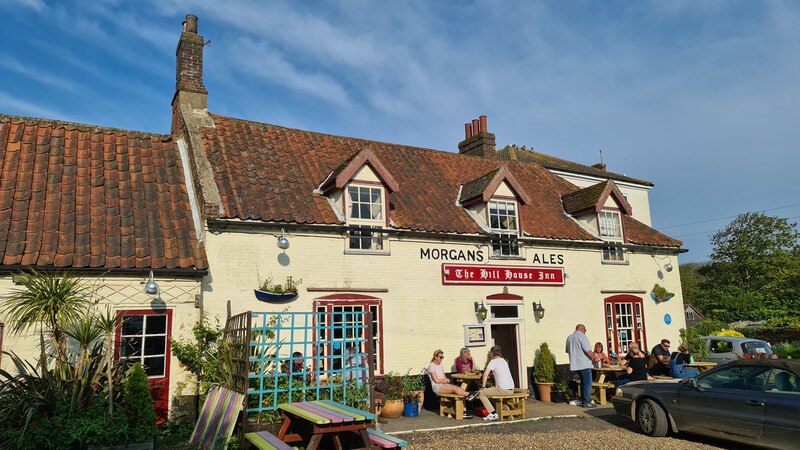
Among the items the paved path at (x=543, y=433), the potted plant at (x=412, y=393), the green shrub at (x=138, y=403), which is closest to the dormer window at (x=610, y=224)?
the paved path at (x=543, y=433)

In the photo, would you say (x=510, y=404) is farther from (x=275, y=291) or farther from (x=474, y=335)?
(x=275, y=291)

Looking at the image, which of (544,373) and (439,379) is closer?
(439,379)

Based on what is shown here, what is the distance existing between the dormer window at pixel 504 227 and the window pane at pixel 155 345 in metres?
8.77

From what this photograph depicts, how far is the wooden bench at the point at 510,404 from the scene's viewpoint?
11953mm

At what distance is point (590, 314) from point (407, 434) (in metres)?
8.42

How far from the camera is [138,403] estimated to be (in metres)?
8.88

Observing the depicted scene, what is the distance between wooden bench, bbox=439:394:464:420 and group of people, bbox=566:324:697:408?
11.3ft

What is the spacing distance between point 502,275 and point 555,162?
55.0 feet

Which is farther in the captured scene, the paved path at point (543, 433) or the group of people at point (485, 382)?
the group of people at point (485, 382)

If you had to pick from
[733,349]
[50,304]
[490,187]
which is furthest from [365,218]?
[733,349]

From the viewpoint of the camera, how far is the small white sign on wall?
1473 cm

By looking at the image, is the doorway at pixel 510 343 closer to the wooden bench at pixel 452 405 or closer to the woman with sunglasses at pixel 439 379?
the woman with sunglasses at pixel 439 379

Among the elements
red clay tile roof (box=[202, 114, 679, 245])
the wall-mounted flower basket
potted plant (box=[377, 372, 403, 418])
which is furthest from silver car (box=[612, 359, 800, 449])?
the wall-mounted flower basket

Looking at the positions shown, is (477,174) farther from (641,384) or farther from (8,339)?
(8,339)
